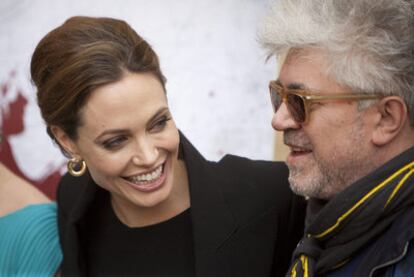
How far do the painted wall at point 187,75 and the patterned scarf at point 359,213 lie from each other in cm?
108

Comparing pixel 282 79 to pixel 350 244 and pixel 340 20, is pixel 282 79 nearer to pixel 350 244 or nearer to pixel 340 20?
pixel 340 20

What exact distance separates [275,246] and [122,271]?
1.66ft

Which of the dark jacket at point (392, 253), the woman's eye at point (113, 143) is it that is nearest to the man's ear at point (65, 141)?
the woman's eye at point (113, 143)

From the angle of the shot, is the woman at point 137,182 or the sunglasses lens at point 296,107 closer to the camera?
the sunglasses lens at point 296,107

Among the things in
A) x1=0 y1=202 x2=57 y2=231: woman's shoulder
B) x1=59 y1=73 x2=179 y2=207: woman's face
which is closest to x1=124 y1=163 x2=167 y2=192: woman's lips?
x1=59 y1=73 x2=179 y2=207: woman's face

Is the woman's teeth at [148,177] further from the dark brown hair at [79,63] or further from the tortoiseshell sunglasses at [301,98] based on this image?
the tortoiseshell sunglasses at [301,98]

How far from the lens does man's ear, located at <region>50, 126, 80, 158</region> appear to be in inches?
78.4

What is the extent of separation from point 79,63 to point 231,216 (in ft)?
2.25

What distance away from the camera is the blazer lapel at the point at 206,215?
6.41 feet

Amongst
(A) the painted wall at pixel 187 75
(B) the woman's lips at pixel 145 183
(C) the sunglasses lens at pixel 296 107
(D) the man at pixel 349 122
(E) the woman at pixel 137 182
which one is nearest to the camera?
(D) the man at pixel 349 122

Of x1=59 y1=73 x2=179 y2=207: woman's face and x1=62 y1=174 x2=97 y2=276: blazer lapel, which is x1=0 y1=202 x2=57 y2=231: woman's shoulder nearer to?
x1=62 y1=174 x2=97 y2=276: blazer lapel

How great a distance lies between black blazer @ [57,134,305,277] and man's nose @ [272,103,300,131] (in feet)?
1.20

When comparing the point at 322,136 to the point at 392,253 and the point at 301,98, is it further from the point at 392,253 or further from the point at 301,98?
the point at 392,253

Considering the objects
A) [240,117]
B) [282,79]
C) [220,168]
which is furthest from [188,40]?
[282,79]
